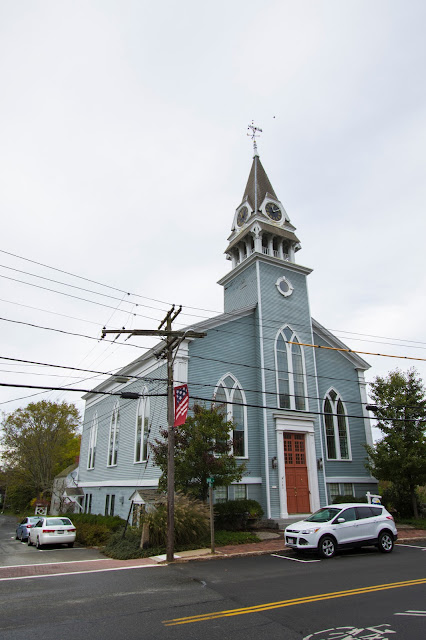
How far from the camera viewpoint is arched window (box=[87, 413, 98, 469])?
103 ft

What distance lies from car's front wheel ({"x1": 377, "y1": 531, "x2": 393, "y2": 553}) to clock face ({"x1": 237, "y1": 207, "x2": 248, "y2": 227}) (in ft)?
65.0

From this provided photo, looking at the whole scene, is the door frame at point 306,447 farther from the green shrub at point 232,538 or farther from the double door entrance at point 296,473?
the green shrub at point 232,538

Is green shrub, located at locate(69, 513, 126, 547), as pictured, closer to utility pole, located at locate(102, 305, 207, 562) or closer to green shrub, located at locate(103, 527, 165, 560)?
green shrub, located at locate(103, 527, 165, 560)

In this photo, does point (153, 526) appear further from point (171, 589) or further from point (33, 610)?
point (33, 610)

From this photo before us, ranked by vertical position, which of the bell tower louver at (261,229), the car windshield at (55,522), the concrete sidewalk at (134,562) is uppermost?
the bell tower louver at (261,229)

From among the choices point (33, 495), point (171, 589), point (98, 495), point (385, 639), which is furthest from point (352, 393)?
point (33, 495)

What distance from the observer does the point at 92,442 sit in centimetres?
3253

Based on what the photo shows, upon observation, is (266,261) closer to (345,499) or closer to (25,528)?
(345,499)

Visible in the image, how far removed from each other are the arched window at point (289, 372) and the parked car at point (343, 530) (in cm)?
861

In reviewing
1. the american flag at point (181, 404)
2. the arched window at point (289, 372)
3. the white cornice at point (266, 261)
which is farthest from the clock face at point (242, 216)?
the american flag at point (181, 404)

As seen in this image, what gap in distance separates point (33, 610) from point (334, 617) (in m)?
5.25

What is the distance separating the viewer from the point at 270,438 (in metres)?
21.5

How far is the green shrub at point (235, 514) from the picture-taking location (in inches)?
723

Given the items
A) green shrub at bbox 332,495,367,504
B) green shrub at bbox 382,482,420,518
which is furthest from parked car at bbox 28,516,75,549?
green shrub at bbox 382,482,420,518
